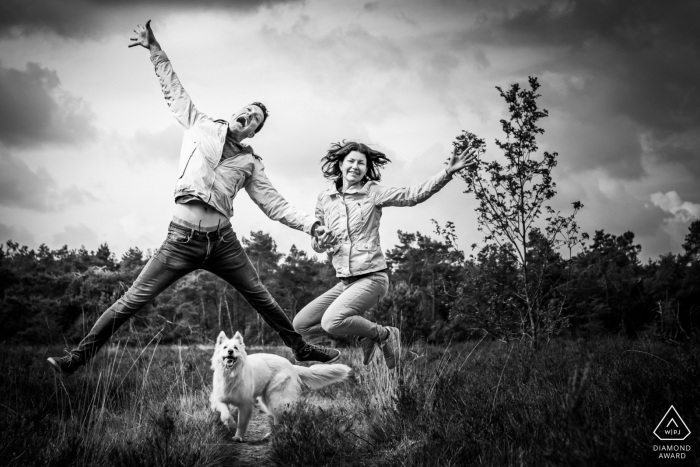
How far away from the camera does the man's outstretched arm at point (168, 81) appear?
4719 millimetres

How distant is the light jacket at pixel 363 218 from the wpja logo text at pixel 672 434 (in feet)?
9.30

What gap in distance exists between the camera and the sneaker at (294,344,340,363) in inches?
196

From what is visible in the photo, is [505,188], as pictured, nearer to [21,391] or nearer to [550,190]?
[550,190]

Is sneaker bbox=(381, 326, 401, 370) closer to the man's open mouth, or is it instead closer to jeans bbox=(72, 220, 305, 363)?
the man's open mouth

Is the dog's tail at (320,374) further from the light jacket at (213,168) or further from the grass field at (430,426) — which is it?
the light jacket at (213,168)

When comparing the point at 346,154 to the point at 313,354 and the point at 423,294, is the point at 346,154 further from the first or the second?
the point at 423,294

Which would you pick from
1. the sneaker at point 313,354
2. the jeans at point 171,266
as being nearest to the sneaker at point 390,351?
the sneaker at point 313,354

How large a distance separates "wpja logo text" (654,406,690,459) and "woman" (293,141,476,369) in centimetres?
275

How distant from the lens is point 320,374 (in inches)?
229

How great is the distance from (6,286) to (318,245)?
17.0 metres

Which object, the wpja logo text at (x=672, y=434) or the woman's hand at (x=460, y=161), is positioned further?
the woman's hand at (x=460, y=161)

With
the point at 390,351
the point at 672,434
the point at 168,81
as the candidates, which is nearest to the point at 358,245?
the point at 390,351

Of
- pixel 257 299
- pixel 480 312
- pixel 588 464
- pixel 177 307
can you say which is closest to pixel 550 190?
pixel 480 312

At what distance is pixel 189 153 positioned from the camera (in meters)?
4.42
